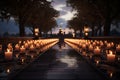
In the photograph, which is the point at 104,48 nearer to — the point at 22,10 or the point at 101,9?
the point at 101,9

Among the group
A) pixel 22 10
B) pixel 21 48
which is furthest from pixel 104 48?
pixel 22 10

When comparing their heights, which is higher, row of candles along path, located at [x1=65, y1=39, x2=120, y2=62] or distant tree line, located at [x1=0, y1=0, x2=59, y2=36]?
distant tree line, located at [x1=0, y1=0, x2=59, y2=36]

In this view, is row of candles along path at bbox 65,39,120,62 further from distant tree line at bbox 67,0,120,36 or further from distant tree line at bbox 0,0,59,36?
distant tree line at bbox 67,0,120,36

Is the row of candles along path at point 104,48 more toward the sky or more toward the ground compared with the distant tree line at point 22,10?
more toward the ground

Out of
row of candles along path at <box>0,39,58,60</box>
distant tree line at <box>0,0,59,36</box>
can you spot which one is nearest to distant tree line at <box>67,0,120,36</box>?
distant tree line at <box>0,0,59,36</box>

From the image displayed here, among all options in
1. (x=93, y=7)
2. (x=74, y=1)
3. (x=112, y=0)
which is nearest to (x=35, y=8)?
(x=74, y=1)

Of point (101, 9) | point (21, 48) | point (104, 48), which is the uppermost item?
point (101, 9)

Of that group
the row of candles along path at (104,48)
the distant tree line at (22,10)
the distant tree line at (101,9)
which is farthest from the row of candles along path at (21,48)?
the distant tree line at (101,9)

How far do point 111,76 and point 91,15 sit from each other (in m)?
43.8

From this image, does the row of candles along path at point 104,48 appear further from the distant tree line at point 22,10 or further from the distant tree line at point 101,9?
the distant tree line at point 101,9

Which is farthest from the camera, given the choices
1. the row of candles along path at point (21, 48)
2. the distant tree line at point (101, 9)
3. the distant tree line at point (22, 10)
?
the distant tree line at point (101, 9)

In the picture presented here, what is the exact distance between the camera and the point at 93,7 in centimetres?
4803

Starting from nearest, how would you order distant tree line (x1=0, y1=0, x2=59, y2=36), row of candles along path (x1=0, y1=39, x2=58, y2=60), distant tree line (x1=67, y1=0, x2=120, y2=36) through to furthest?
row of candles along path (x1=0, y1=39, x2=58, y2=60) < distant tree line (x1=0, y1=0, x2=59, y2=36) < distant tree line (x1=67, y1=0, x2=120, y2=36)

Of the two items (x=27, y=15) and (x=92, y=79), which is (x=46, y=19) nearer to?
(x=27, y=15)
